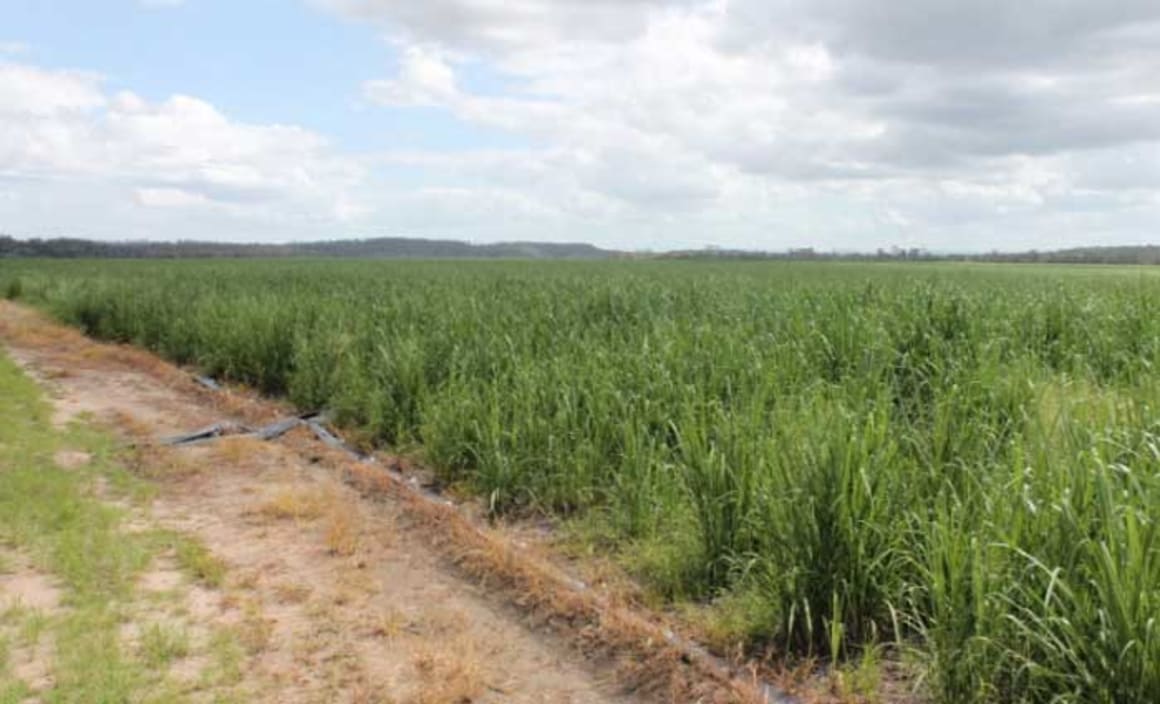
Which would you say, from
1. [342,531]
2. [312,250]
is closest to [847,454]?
[342,531]

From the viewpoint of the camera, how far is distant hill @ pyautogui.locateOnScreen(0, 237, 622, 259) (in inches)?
3792

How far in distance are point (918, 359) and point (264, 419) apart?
7.60 metres

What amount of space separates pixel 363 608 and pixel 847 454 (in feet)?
9.19

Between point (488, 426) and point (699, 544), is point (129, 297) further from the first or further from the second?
point (699, 544)

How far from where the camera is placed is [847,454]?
13.4 ft

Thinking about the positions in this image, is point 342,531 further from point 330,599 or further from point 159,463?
point 159,463

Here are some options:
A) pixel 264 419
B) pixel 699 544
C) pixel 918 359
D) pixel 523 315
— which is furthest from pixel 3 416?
pixel 918 359

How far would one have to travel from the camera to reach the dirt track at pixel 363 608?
12.6ft

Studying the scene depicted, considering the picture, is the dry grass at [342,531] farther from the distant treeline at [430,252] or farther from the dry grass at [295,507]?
the distant treeline at [430,252]

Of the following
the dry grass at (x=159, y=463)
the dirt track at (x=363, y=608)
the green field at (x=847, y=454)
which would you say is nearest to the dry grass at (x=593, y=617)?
the dirt track at (x=363, y=608)

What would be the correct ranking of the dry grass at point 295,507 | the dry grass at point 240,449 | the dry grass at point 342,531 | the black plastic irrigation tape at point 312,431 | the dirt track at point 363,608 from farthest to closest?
the dry grass at point 240,449 < the black plastic irrigation tape at point 312,431 < the dry grass at point 295,507 < the dry grass at point 342,531 < the dirt track at point 363,608

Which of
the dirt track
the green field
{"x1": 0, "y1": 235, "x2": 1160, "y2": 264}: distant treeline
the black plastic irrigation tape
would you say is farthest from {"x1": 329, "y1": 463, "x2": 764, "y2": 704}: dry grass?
{"x1": 0, "y1": 235, "x2": 1160, "y2": 264}: distant treeline

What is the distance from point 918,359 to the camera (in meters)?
7.53

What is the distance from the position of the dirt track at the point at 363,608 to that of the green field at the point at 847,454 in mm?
643
